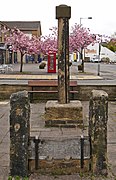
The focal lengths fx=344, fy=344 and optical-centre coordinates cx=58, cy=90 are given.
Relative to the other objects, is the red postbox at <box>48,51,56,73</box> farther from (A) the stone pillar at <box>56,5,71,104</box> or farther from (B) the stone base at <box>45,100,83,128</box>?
(B) the stone base at <box>45,100,83,128</box>

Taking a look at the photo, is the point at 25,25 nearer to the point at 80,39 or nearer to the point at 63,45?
the point at 80,39

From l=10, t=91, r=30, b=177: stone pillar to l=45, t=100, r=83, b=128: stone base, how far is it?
337cm

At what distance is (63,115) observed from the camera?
836 cm

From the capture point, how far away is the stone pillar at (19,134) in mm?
4965

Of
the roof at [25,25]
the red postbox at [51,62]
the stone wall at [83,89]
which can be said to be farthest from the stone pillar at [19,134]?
the roof at [25,25]

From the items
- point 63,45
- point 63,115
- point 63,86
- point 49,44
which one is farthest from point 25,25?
point 63,115

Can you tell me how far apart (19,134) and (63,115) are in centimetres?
345

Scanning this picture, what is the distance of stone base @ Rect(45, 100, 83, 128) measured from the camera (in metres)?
8.34

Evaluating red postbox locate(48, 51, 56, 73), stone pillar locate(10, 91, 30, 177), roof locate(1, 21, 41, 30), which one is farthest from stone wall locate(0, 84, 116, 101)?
roof locate(1, 21, 41, 30)

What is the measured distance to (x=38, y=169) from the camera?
515 centimetres

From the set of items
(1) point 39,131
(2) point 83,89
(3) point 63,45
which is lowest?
(1) point 39,131

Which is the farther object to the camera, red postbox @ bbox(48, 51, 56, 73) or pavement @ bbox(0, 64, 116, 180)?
red postbox @ bbox(48, 51, 56, 73)

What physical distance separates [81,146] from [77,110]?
3.27m

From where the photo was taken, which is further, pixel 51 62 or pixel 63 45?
pixel 51 62
